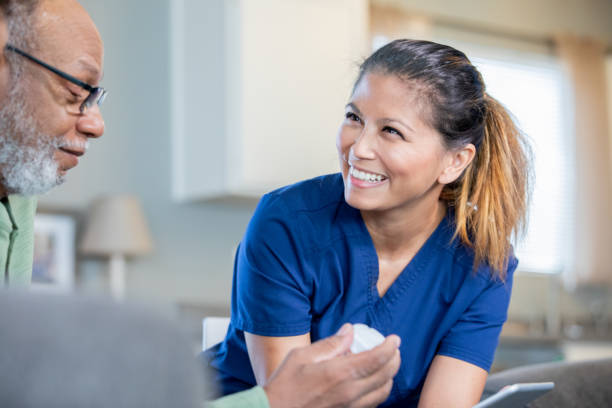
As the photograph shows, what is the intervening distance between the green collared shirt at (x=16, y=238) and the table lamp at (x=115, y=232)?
7.31 feet

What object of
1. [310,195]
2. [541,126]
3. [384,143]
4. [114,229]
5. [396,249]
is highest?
[541,126]

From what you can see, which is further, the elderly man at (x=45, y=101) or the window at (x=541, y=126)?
the window at (x=541, y=126)

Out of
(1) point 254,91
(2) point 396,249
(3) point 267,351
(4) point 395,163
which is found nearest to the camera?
(3) point 267,351

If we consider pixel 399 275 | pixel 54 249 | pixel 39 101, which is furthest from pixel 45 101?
pixel 54 249

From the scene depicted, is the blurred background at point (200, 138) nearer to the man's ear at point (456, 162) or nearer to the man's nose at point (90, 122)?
the man's ear at point (456, 162)

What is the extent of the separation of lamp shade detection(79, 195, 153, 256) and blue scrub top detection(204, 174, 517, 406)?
220 cm

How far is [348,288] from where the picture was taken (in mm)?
1566

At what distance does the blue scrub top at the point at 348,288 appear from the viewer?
59.5 inches

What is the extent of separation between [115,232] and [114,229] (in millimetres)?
15

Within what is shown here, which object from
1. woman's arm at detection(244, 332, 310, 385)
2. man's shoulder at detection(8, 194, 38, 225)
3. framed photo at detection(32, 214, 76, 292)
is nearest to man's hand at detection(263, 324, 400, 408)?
woman's arm at detection(244, 332, 310, 385)

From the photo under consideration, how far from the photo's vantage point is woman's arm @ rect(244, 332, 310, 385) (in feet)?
4.70

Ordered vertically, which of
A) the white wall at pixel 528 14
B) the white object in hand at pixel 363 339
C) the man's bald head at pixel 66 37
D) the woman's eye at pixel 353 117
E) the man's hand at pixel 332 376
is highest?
the white wall at pixel 528 14

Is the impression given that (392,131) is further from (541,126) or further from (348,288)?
(541,126)

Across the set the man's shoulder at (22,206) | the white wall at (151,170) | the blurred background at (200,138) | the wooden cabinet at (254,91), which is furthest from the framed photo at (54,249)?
the man's shoulder at (22,206)
